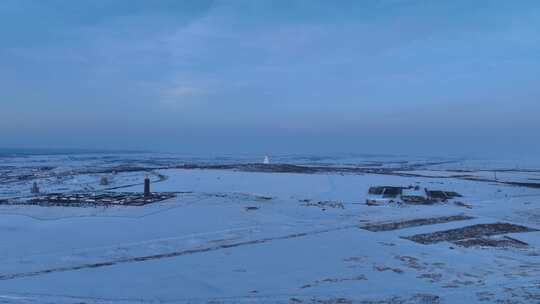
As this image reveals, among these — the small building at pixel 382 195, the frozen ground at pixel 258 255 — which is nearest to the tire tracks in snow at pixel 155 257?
the frozen ground at pixel 258 255

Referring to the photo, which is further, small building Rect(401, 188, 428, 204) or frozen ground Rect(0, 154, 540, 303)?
small building Rect(401, 188, 428, 204)

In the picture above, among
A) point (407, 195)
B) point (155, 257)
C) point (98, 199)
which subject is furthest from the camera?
point (407, 195)

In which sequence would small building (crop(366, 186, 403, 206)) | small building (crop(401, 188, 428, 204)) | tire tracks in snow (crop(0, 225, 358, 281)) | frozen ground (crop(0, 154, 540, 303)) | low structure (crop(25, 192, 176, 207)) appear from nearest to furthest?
frozen ground (crop(0, 154, 540, 303))
tire tracks in snow (crop(0, 225, 358, 281))
low structure (crop(25, 192, 176, 207))
small building (crop(366, 186, 403, 206))
small building (crop(401, 188, 428, 204))

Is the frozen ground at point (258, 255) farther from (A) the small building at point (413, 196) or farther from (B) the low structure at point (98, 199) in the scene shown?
(A) the small building at point (413, 196)

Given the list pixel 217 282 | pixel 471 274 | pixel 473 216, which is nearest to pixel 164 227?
pixel 217 282

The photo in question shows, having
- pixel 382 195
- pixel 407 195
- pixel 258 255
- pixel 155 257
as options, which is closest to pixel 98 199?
pixel 155 257

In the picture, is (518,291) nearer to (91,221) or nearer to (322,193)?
(91,221)

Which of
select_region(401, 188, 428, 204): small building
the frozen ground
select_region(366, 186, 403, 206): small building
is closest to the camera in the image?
the frozen ground

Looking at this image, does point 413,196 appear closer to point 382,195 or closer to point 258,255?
point 382,195

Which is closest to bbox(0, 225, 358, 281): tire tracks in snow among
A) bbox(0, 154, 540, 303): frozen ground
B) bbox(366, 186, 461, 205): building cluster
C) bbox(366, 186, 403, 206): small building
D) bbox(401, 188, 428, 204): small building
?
bbox(0, 154, 540, 303): frozen ground

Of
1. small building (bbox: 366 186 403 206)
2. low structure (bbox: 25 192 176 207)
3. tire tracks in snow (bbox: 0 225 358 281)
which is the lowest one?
tire tracks in snow (bbox: 0 225 358 281)

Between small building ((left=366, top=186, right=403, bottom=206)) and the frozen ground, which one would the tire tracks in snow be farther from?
small building ((left=366, top=186, right=403, bottom=206))
